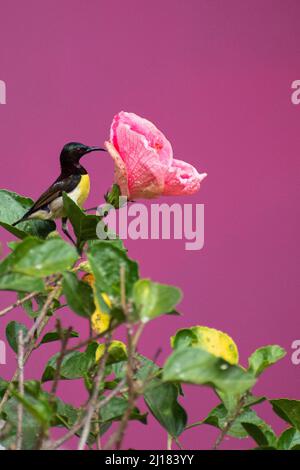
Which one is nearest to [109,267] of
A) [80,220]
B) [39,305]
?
[80,220]

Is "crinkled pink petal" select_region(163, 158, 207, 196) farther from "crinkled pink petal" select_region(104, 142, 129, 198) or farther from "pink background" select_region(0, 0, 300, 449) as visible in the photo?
"pink background" select_region(0, 0, 300, 449)

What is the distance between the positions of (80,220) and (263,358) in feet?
0.53

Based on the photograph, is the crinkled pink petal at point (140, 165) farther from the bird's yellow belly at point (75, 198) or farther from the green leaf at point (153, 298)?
the green leaf at point (153, 298)

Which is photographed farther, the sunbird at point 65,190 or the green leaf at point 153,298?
the sunbird at point 65,190

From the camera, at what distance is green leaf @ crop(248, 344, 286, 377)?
1.42 feet

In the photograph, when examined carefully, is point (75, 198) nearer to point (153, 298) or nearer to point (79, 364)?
point (79, 364)

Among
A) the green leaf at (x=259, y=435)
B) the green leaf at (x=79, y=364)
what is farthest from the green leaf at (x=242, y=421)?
the green leaf at (x=79, y=364)

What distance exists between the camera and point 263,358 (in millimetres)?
439

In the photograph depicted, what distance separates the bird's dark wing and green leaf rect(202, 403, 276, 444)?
0.65 feet

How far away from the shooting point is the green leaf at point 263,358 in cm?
43

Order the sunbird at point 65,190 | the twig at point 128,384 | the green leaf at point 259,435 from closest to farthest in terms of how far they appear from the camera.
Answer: the twig at point 128,384 < the green leaf at point 259,435 < the sunbird at point 65,190

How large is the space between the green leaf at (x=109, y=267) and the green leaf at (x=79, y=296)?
24 mm

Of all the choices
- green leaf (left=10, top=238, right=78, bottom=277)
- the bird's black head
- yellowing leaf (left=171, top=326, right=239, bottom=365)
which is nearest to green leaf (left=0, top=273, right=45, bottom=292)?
green leaf (left=10, top=238, right=78, bottom=277)
